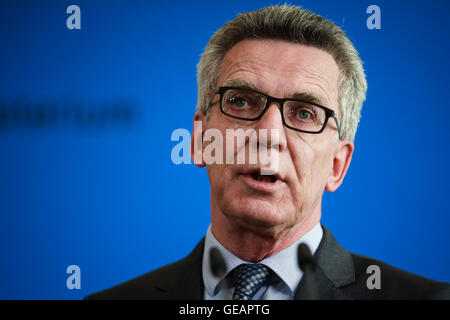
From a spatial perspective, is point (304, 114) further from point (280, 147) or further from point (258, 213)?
point (258, 213)

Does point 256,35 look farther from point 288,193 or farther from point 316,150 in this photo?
point 288,193

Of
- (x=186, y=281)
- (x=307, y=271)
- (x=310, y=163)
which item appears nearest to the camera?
(x=307, y=271)

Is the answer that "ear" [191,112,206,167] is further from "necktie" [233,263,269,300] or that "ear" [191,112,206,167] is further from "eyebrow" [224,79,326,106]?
"necktie" [233,263,269,300]

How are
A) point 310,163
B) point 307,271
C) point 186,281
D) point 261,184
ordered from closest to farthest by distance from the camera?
A: point 307,271, point 261,184, point 310,163, point 186,281

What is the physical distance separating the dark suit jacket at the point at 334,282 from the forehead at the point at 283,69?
1.47 feet

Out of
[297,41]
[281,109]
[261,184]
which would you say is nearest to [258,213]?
[261,184]

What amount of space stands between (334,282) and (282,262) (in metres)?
0.15

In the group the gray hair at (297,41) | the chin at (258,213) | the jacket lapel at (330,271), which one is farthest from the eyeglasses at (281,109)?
the jacket lapel at (330,271)

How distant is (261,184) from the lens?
124 cm

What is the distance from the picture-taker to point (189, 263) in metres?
1.56

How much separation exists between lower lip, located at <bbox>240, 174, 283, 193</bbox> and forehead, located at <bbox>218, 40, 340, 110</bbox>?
0.82 feet

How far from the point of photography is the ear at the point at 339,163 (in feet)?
4.98

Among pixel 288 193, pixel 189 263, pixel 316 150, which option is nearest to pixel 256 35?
pixel 316 150
